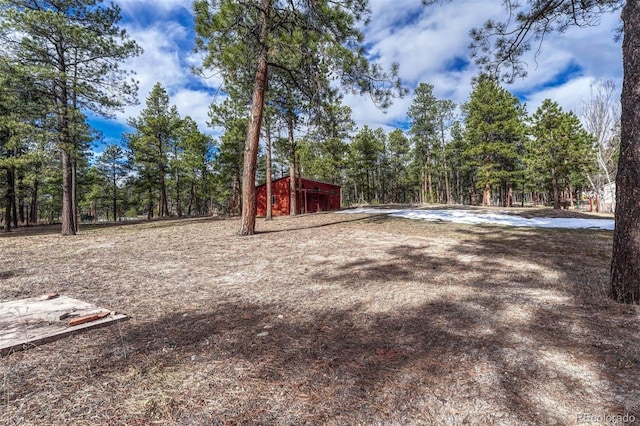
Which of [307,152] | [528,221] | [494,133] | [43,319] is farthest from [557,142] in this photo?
[43,319]

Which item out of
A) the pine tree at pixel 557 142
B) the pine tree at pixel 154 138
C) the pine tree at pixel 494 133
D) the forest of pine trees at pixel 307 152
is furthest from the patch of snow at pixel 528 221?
the pine tree at pixel 154 138

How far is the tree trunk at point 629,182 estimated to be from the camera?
→ 125 inches

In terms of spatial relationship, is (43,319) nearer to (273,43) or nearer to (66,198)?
(273,43)

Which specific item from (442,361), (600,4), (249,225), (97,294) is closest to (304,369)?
(442,361)

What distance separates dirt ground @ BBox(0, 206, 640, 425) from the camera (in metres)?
1.61

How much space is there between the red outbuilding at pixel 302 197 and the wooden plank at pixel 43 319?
18.6 m

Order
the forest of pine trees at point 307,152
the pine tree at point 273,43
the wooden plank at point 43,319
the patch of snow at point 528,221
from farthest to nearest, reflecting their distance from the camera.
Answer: the forest of pine trees at point 307,152 < the patch of snow at point 528,221 < the pine tree at point 273,43 < the wooden plank at point 43,319

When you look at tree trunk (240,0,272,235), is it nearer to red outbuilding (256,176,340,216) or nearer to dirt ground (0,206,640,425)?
dirt ground (0,206,640,425)

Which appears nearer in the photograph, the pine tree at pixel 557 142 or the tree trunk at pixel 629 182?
the tree trunk at pixel 629 182

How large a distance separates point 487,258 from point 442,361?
14.1 ft

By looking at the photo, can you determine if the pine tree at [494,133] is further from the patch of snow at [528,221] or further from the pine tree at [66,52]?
the pine tree at [66,52]

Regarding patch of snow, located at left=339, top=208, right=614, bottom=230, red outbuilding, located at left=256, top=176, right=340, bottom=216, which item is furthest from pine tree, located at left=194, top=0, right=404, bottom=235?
red outbuilding, located at left=256, top=176, right=340, bottom=216

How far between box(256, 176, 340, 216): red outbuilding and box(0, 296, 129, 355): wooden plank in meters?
18.6

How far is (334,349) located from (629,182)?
386 centimetres
